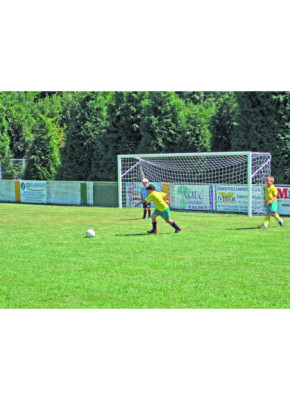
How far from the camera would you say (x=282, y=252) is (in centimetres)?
1216

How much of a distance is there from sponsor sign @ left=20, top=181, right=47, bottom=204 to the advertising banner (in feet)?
40.8

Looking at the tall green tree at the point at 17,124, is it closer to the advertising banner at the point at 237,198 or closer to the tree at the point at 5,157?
the tree at the point at 5,157

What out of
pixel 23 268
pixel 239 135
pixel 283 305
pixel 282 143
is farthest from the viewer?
pixel 239 135

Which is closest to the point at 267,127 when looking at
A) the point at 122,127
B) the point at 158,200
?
the point at 122,127

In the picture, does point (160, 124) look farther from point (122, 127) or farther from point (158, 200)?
point (158, 200)

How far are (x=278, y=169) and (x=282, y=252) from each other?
41.5 feet

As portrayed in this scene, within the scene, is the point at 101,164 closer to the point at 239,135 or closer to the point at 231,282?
the point at 239,135

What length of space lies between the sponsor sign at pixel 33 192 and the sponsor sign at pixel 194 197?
9.86 m

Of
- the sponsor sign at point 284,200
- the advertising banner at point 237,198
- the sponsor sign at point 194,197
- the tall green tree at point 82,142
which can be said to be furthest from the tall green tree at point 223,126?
the tall green tree at point 82,142

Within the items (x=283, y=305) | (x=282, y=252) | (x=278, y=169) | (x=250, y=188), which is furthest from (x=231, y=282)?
(x=278, y=169)

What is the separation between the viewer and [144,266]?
1080cm

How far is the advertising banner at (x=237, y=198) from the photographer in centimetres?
2165

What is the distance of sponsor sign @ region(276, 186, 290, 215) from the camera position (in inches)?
810

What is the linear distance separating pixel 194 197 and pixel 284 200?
4.64 metres
